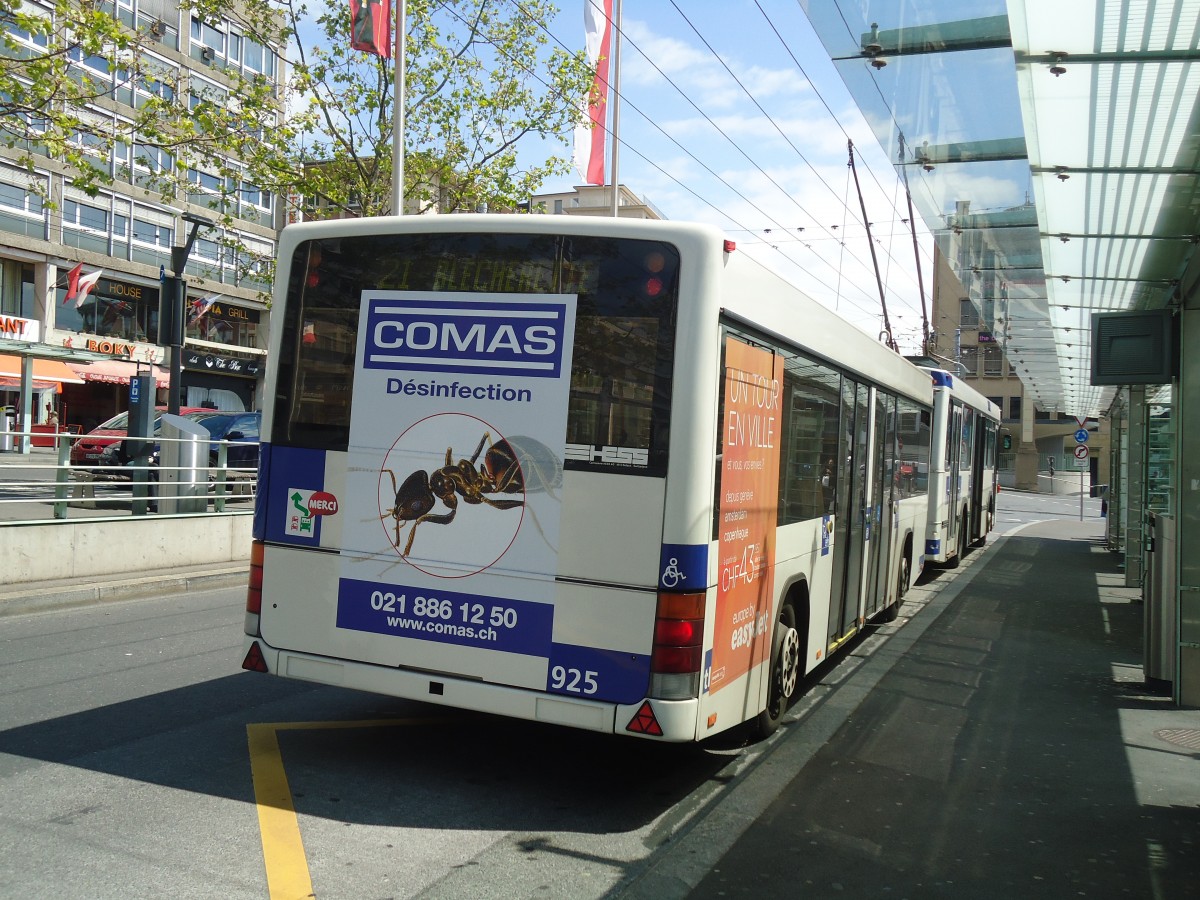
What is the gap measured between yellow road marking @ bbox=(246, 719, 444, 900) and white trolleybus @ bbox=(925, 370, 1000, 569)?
35.3ft

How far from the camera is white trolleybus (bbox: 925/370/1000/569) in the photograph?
50.8 feet

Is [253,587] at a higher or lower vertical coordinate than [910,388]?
lower

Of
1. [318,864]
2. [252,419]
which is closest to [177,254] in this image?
[252,419]

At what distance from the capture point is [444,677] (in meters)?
5.33

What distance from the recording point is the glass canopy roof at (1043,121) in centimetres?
640

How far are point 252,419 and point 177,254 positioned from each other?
530 cm

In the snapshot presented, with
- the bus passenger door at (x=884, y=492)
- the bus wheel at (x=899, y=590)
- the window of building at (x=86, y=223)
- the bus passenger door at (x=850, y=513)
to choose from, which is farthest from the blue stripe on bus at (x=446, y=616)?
the window of building at (x=86, y=223)

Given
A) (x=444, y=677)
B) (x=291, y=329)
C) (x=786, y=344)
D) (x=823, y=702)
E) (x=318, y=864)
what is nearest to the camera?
(x=318, y=864)

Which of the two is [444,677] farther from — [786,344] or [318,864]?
[786,344]

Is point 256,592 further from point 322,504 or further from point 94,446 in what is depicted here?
point 94,446

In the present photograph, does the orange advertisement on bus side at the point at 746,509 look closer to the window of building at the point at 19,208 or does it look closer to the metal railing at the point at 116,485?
the metal railing at the point at 116,485

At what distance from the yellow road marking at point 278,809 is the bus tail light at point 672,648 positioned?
172cm

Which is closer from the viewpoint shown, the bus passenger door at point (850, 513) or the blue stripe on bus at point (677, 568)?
the blue stripe on bus at point (677, 568)

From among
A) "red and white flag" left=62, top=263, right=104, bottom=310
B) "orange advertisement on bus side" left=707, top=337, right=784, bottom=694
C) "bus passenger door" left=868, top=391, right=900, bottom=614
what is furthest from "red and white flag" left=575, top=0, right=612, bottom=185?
"red and white flag" left=62, top=263, right=104, bottom=310
